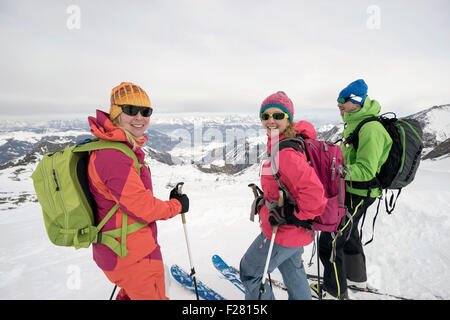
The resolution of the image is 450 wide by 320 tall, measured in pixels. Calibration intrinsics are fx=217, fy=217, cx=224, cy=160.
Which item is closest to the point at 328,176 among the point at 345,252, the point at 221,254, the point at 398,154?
the point at 398,154

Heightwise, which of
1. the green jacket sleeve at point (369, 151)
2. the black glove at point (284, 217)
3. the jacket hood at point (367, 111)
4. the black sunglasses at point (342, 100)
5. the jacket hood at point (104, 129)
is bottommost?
the black glove at point (284, 217)

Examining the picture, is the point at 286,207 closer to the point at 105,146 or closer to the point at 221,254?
the point at 105,146

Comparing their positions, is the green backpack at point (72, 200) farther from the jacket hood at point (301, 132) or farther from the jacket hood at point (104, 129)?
the jacket hood at point (301, 132)

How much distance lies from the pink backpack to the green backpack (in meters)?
2.08

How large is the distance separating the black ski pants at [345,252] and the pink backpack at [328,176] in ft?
3.76

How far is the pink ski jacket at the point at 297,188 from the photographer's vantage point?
2.49 m

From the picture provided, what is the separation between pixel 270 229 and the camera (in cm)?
304

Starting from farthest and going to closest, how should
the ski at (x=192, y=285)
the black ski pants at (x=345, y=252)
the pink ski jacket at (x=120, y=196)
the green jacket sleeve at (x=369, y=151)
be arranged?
the ski at (x=192, y=285)
the black ski pants at (x=345, y=252)
the green jacket sleeve at (x=369, y=151)
the pink ski jacket at (x=120, y=196)

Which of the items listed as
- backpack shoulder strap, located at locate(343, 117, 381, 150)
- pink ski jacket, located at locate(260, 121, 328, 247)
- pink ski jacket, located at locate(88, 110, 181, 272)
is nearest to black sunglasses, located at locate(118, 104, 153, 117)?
pink ski jacket, located at locate(88, 110, 181, 272)

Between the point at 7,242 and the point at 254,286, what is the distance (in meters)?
8.39

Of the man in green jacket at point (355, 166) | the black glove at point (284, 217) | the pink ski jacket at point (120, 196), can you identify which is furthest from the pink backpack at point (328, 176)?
the pink ski jacket at point (120, 196)

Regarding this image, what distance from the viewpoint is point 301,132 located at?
303 centimetres
